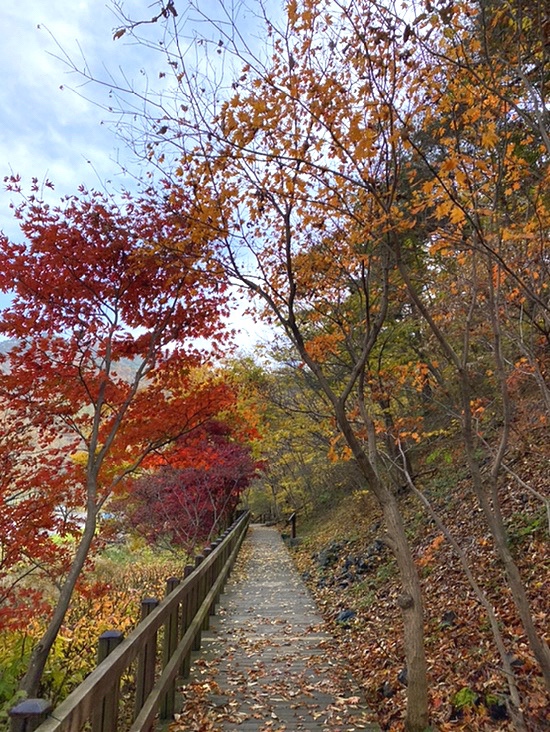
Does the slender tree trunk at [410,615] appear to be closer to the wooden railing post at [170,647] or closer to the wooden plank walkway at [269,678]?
the wooden plank walkway at [269,678]

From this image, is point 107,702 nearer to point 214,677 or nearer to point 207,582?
point 214,677

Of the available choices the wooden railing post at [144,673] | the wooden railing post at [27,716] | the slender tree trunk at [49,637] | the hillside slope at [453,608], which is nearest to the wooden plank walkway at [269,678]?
the hillside slope at [453,608]

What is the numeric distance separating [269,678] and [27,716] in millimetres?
4187

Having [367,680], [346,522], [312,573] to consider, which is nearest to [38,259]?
[367,680]

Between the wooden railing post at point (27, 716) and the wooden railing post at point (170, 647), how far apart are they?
2742mm

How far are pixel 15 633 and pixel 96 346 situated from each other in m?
4.65

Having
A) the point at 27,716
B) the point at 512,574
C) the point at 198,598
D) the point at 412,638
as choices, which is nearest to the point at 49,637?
the point at 198,598

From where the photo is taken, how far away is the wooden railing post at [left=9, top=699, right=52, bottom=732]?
5.59ft

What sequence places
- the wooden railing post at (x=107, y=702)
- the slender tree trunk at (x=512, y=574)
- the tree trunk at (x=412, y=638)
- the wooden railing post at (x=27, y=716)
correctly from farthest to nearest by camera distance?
the tree trunk at (x=412, y=638) → the slender tree trunk at (x=512, y=574) → the wooden railing post at (x=107, y=702) → the wooden railing post at (x=27, y=716)

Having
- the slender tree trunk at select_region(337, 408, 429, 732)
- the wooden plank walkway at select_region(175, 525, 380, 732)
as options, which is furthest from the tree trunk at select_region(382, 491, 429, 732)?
the wooden plank walkway at select_region(175, 525, 380, 732)

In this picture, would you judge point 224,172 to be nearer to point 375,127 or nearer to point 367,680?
point 375,127

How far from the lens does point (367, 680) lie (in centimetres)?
526

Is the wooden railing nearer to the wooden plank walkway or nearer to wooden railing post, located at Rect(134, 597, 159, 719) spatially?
wooden railing post, located at Rect(134, 597, 159, 719)

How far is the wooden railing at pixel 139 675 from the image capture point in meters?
1.88
